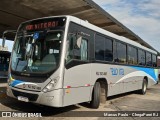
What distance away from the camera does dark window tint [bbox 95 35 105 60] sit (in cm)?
947

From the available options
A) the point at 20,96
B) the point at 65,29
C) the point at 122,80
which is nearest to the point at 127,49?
the point at 122,80

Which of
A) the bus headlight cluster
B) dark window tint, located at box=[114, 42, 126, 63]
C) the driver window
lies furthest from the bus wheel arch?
the bus headlight cluster

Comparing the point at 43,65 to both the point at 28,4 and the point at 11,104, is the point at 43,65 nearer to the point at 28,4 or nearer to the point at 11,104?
the point at 11,104

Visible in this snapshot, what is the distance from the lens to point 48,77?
717 cm

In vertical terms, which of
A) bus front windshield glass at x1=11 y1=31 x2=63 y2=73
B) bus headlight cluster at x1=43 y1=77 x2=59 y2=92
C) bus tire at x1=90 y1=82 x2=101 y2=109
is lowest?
bus tire at x1=90 y1=82 x2=101 y2=109

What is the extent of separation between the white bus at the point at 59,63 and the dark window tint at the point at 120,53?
142 cm

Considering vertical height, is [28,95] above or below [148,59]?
below

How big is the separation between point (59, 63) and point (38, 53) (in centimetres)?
91

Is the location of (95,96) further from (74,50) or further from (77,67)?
(74,50)

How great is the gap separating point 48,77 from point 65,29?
1.58 metres

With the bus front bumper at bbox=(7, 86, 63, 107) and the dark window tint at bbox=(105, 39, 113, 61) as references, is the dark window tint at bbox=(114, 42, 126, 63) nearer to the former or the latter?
the dark window tint at bbox=(105, 39, 113, 61)

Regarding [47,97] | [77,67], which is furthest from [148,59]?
[47,97]

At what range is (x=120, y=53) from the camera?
Answer: 11.9m

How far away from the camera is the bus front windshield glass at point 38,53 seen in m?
7.41
